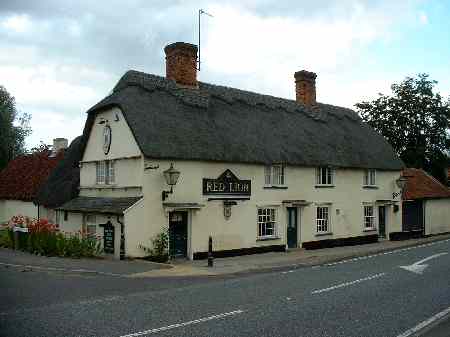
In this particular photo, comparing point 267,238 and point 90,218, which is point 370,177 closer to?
point 267,238

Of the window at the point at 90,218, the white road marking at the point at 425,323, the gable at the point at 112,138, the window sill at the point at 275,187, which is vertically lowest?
the white road marking at the point at 425,323

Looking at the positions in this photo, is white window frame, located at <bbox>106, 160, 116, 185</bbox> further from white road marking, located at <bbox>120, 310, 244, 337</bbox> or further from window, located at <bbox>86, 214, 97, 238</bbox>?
white road marking, located at <bbox>120, 310, 244, 337</bbox>

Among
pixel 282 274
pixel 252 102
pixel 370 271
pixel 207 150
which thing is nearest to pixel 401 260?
pixel 370 271

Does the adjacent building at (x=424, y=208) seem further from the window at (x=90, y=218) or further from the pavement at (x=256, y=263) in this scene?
the window at (x=90, y=218)

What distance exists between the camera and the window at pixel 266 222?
2377 cm

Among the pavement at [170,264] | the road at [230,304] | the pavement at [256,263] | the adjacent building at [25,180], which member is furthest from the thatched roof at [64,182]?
the road at [230,304]

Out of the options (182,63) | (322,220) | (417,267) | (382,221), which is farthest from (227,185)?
(382,221)

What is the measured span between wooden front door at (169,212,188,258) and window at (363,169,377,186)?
13.4 metres

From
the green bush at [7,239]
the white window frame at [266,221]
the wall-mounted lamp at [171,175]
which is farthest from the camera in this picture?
the white window frame at [266,221]

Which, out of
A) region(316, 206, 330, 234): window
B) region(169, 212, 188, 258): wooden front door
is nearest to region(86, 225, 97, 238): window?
region(169, 212, 188, 258): wooden front door

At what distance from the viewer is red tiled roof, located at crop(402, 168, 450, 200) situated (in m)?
34.4

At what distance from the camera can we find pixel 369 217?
1186 inches

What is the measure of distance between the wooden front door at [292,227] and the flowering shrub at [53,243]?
9706mm

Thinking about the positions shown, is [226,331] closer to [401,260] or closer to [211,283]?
[211,283]
